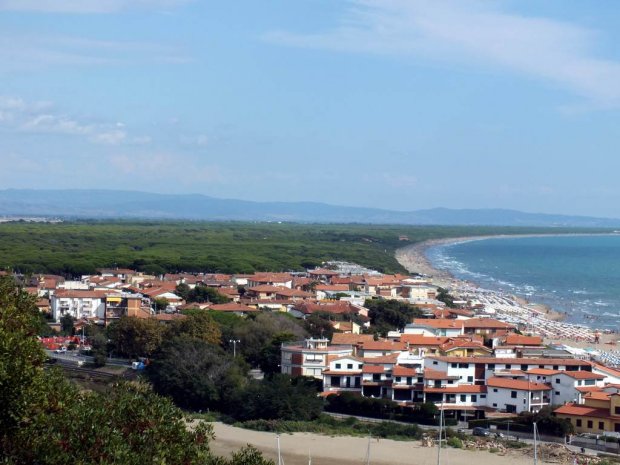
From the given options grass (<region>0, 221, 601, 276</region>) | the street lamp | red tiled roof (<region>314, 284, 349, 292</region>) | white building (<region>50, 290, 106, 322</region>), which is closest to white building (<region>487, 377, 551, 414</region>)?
the street lamp

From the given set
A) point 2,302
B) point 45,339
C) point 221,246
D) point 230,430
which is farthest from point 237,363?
point 221,246

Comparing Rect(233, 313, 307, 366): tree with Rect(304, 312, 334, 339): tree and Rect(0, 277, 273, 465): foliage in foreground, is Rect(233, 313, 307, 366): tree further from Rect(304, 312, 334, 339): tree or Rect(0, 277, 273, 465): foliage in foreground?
Rect(0, 277, 273, 465): foliage in foreground

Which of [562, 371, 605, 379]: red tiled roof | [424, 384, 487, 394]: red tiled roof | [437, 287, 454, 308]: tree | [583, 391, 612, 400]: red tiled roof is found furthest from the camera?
[437, 287, 454, 308]: tree

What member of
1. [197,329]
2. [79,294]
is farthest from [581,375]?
[79,294]

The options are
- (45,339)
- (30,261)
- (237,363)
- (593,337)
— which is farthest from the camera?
(30,261)

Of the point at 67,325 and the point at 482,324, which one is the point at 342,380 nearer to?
the point at 482,324

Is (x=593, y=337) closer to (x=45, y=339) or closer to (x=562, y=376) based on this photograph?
(x=562, y=376)

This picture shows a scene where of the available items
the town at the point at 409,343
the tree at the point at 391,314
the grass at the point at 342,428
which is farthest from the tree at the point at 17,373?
the tree at the point at 391,314
